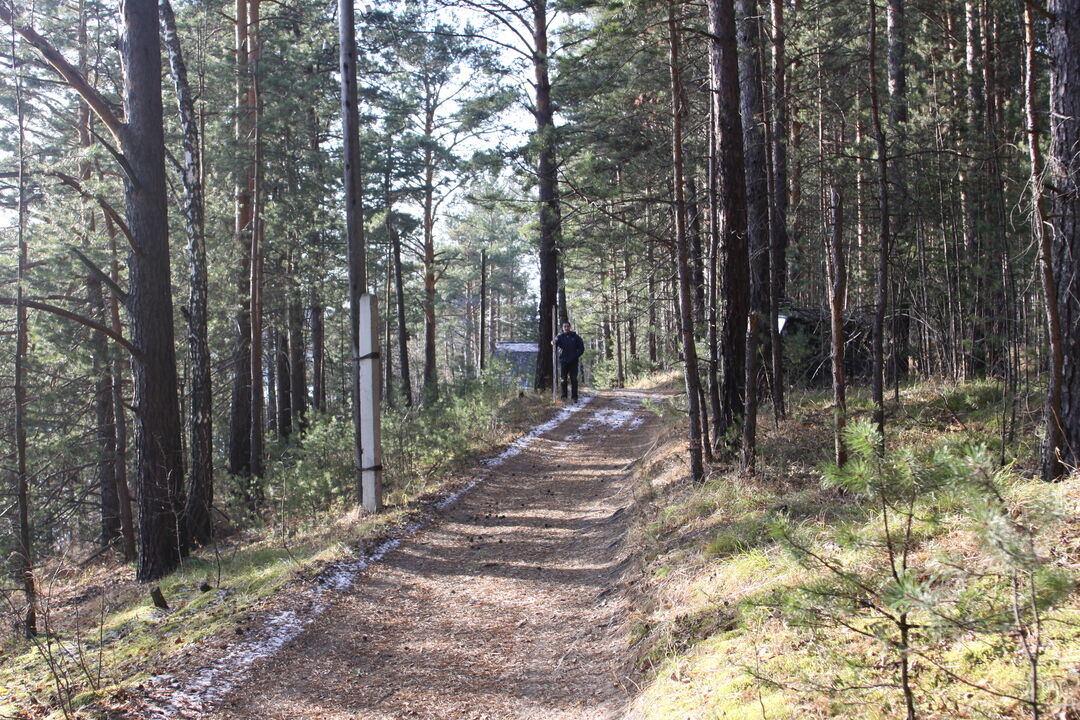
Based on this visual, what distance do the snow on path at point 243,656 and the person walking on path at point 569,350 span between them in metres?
8.96

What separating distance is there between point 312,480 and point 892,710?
9.45 m

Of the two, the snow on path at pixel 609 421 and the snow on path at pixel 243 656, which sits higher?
the snow on path at pixel 609 421

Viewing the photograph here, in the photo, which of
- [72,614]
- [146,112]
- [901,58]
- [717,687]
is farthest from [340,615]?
[901,58]

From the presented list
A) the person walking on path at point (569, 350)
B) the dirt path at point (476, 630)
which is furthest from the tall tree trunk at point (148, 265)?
the person walking on path at point (569, 350)

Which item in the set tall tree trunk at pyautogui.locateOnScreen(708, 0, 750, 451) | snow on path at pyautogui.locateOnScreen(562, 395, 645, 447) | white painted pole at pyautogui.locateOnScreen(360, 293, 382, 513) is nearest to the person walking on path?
snow on path at pyautogui.locateOnScreen(562, 395, 645, 447)

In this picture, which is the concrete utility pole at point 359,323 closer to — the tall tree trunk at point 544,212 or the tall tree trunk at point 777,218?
the tall tree trunk at point 777,218

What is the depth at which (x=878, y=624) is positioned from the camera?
3.10m

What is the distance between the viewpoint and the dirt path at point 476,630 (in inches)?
166

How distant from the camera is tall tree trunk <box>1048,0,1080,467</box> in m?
4.42

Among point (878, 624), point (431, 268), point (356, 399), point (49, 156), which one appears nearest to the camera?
point (878, 624)

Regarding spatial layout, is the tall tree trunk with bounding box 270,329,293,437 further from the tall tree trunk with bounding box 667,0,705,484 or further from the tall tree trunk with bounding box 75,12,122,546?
the tall tree trunk with bounding box 667,0,705,484

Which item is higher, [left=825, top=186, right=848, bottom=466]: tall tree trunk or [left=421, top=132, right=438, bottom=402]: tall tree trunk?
[left=421, top=132, right=438, bottom=402]: tall tree trunk

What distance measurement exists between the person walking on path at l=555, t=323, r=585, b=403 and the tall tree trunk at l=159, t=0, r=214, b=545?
7715mm

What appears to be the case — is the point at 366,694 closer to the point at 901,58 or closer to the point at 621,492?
the point at 621,492
